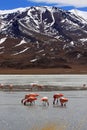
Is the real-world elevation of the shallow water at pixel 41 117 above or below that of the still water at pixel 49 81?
below

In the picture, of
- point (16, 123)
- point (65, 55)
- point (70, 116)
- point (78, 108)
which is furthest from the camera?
point (65, 55)

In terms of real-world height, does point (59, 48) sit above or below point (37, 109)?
above

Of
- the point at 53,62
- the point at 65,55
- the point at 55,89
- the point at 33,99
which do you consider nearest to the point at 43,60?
the point at 53,62

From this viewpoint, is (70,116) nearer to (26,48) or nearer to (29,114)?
(29,114)

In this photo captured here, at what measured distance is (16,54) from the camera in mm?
167500

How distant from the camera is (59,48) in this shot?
183m

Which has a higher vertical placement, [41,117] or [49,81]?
[49,81]

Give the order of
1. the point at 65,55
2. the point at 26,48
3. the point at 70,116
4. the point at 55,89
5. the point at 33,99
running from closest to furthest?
the point at 70,116 → the point at 33,99 → the point at 55,89 → the point at 65,55 → the point at 26,48

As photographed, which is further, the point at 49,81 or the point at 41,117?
the point at 49,81

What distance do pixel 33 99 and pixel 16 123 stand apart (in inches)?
421

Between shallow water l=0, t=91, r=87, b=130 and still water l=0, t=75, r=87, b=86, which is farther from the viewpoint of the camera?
still water l=0, t=75, r=87, b=86

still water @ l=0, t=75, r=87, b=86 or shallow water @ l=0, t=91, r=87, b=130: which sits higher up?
still water @ l=0, t=75, r=87, b=86

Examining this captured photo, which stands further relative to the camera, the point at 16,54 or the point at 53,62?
the point at 16,54

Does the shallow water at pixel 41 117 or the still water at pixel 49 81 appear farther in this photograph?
the still water at pixel 49 81
